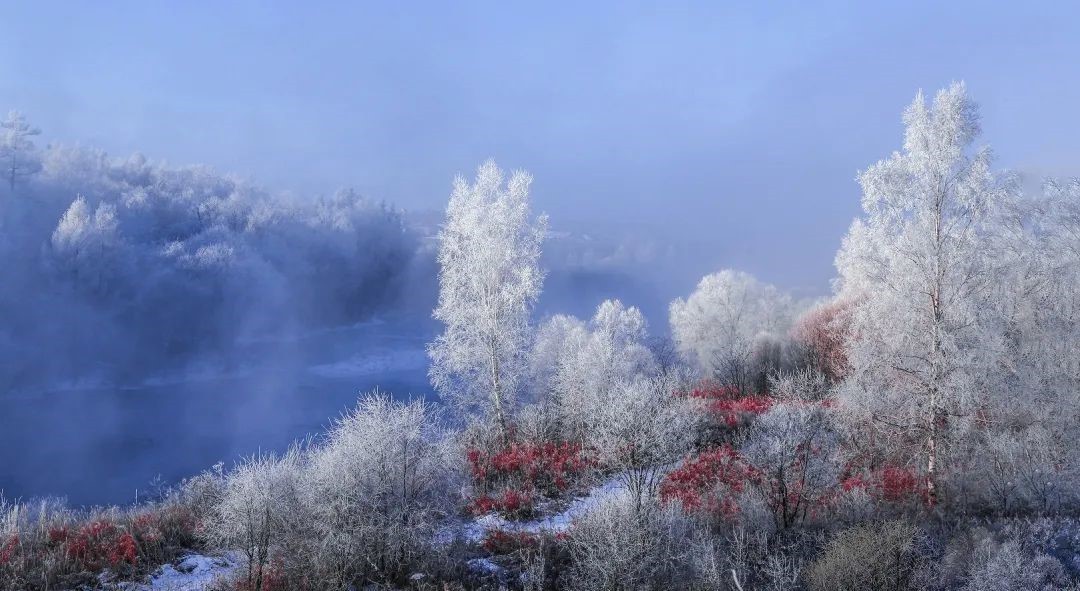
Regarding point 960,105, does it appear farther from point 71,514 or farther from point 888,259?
point 71,514

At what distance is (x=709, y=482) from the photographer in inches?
604

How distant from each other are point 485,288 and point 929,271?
12994 mm

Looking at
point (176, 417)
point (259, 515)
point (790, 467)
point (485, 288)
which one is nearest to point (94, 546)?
point (259, 515)

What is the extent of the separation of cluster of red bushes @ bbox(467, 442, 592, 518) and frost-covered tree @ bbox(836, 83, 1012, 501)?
7406 millimetres

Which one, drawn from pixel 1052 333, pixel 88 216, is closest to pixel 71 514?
pixel 1052 333

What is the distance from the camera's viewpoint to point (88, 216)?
6278cm

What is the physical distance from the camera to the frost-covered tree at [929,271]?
13984 mm

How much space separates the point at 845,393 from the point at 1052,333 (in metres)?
7.08

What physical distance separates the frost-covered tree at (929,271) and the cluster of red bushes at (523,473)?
741cm

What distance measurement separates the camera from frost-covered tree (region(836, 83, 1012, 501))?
45.9 feet

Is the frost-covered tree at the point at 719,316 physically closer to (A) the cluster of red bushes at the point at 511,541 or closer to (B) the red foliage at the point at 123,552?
(A) the cluster of red bushes at the point at 511,541

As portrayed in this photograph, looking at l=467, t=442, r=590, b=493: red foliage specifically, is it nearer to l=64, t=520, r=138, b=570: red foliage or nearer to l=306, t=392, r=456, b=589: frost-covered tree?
l=306, t=392, r=456, b=589: frost-covered tree

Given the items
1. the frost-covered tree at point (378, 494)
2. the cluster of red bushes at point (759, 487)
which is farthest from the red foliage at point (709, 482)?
the frost-covered tree at point (378, 494)

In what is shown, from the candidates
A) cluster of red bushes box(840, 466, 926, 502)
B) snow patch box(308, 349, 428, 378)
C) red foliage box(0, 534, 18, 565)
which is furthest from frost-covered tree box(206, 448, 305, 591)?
snow patch box(308, 349, 428, 378)
